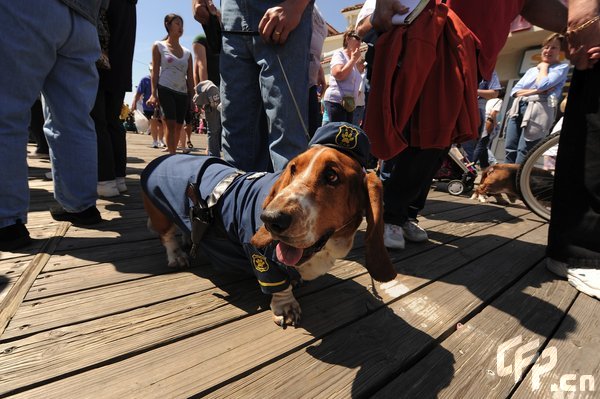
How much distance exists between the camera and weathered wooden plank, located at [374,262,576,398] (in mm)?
1170

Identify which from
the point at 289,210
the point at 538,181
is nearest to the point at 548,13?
the point at 538,181

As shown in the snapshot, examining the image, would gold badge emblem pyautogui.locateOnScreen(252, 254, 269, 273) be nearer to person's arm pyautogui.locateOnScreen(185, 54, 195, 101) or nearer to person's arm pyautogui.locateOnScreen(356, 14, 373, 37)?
person's arm pyautogui.locateOnScreen(356, 14, 373, 37)

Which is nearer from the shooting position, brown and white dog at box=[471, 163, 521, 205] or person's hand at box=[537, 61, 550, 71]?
brown and white dog at box=[471, 163, 521, 205]

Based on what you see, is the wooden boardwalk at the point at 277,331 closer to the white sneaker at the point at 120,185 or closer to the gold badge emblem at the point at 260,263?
the gold badge emblem at the point at 260,263

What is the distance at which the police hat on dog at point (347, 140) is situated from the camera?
154cm

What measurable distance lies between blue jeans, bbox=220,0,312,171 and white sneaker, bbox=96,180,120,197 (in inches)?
66.3

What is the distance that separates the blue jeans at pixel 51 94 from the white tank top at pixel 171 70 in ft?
10.2

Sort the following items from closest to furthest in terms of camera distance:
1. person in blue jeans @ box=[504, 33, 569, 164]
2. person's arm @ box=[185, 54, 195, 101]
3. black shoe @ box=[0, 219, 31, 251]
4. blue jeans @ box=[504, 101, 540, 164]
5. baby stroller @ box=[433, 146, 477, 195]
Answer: black shoe @ box=[0, 219, 31, 251], person in blue jeans @ box=[504, 33, 569, 164], baby stroller @ box=[433, 146, 477, 195], blue jeans @ box=[504, 101, 540, 164], person's arm @ box=[185, 54, 195, 101]

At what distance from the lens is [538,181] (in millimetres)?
3379

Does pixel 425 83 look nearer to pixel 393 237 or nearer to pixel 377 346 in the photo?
pixel 393 237

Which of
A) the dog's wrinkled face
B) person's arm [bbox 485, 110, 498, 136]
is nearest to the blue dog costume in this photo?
the dog's wrinkled face

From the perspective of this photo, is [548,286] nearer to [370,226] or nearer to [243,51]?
[370,226]

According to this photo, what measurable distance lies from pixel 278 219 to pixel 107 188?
298cm

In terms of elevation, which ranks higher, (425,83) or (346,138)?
(425,83)
